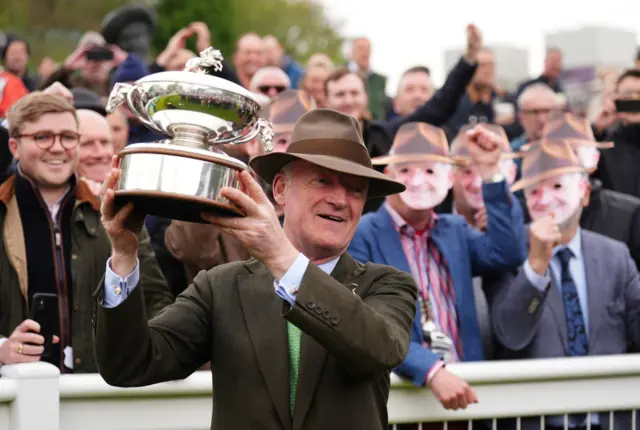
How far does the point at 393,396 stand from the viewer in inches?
177

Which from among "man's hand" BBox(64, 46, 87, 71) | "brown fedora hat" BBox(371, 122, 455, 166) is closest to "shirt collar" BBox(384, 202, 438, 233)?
"brown fedora hat" BBox(371, 122, 455, 166)

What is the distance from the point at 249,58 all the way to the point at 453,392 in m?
5.40

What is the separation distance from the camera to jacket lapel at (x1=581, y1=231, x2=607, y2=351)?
5637mm

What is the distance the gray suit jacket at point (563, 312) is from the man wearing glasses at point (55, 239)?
1.76 metres

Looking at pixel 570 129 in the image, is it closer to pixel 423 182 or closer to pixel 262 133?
pixel 423 182

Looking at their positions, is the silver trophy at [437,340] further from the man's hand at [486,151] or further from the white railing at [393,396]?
the man's hand at [486,151]

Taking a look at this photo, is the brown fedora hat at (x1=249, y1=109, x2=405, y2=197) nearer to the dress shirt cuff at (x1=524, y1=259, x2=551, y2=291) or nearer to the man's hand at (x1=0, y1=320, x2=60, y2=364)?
the man's hand at (x1=0, y1=320, x2=60, y2=364)

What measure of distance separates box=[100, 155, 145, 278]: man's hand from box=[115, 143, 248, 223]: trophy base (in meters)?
0.03

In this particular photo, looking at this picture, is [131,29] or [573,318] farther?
[131,29]

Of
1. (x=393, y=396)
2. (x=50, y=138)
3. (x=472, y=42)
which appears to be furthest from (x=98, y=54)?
(x=393, y=396)

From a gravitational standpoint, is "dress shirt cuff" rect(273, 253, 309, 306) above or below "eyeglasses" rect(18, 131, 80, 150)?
below

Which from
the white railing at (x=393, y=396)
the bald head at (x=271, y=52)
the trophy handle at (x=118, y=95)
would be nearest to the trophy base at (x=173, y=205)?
the trophy handle at (x=118, y=95)

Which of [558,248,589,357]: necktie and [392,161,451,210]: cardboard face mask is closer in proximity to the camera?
[558,248,589,357]: necktie

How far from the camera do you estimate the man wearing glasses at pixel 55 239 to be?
5000mm
